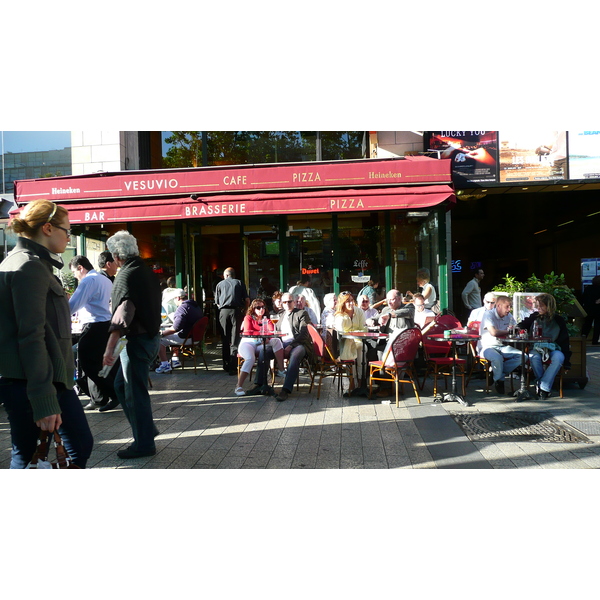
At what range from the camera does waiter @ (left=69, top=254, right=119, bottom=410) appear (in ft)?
18.8

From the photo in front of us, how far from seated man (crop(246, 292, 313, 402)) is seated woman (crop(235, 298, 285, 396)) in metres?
0.11

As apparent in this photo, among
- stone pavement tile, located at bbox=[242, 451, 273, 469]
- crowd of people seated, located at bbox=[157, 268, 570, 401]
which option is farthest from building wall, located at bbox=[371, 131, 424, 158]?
stone pavement tile, located at bbox=[242, 451, 273, 469]

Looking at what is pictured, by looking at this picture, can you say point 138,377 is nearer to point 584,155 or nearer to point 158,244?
point 158,244

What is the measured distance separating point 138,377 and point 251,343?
9.80ft

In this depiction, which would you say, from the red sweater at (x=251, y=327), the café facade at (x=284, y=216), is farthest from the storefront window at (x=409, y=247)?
the red sweater at (x=251, y=327)

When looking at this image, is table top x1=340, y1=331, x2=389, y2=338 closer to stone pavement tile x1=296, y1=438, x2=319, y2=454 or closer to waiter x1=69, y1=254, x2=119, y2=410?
stone pavement tile x1=296, y1=438, x2=319, y2=454

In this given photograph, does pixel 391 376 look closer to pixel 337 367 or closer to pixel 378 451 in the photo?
pixel 337 367

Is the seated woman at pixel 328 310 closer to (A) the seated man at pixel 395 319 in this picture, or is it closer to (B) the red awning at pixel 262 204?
(B) the red awning at pixel 262 204

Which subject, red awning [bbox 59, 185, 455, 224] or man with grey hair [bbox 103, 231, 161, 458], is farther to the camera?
red awning [bbox 59, 185, 455, 224]

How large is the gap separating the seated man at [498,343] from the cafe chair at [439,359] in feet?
1.18

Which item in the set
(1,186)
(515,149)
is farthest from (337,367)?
(1,186)

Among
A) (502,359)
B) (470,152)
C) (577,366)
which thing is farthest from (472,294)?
(502,359)

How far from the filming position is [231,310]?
888 cm

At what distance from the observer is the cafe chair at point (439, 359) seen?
6.94 metres
